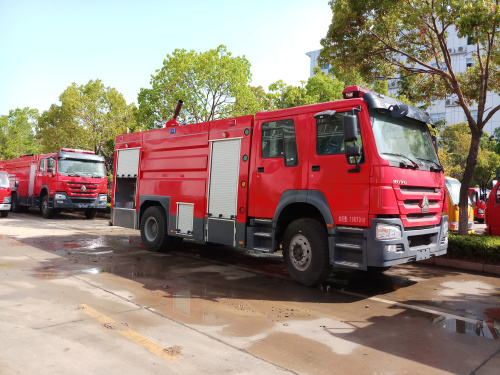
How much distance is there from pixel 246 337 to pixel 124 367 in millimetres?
1310

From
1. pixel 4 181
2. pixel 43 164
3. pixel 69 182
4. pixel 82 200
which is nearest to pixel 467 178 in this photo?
pixel 82 200

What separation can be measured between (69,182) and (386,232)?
14.6m

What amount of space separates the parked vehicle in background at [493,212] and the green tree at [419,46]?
56cm

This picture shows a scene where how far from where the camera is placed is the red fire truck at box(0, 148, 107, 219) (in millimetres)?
16703

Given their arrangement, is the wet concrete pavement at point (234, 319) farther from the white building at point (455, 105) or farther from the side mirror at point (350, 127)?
the white building at point (455, 105)

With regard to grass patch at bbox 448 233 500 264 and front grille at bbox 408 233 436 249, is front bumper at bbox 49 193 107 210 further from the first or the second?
front grille at bbox 408 233 436 249

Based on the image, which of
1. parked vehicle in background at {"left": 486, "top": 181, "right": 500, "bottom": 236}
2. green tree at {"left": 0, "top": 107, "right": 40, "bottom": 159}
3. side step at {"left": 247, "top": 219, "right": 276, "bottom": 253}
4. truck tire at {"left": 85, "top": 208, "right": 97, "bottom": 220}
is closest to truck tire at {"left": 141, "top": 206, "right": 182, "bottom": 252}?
side step at {"left": 247, "top": 219, "right": 276, "bottom": 253}

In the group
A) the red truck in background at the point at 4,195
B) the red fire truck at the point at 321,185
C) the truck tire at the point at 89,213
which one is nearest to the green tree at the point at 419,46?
the red fire truck at the point at 321,185

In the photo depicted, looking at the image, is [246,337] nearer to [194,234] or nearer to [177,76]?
[194,234]

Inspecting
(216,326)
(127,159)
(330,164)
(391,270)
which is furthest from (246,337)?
(127,159)

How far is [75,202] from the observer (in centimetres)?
1691

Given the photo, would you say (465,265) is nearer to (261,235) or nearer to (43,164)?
(261,235)

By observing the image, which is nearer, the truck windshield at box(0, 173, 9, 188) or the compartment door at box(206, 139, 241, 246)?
the compartment door at box(206, 139, 241, 246)

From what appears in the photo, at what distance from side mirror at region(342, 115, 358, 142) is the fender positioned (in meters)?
1.05
